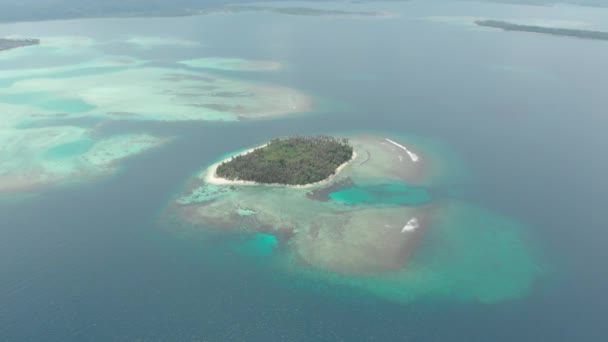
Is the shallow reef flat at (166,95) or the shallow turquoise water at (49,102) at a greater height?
the shallow reef flat at (166,95)

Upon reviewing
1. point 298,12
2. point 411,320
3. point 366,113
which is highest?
point 298,12

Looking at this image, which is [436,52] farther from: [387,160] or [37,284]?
[37,284]

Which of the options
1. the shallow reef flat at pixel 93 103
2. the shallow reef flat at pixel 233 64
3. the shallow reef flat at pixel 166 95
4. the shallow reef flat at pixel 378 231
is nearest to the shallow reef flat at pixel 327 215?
the shallow reef flat at pixel 378 231

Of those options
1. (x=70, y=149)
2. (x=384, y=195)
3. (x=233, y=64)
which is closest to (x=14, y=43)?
(x=233, y=64)

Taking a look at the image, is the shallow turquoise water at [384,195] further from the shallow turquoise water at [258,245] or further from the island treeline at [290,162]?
the shallow turquoise water at [258,245]

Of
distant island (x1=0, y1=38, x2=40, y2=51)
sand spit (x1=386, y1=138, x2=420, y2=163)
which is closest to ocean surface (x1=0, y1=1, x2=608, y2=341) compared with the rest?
sand spit (x1=386, y1=138, x2=420, y2=163)

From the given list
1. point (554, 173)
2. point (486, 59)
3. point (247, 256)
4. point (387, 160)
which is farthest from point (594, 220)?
point (486, 59)
